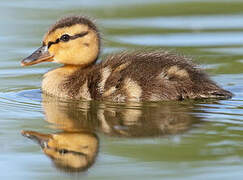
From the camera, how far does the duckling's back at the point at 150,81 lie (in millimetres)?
5469

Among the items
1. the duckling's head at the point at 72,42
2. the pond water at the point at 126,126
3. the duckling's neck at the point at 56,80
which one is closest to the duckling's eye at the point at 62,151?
the pond water at the point at 126,126

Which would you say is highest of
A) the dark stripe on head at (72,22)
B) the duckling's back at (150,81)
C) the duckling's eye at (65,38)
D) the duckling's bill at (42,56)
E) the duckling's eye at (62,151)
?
the dark stripe on head at (72,22)

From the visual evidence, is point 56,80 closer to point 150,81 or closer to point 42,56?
point 42,56

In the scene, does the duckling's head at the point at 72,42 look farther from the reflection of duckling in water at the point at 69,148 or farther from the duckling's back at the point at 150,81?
the reflection of duckling in water at the point at 69,148

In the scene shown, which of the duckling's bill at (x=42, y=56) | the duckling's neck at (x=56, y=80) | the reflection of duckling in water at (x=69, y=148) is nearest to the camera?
the reflection of duckling in water at (x=69, y=148)

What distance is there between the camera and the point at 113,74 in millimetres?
5531

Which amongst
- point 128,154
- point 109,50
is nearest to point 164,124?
point 128,154

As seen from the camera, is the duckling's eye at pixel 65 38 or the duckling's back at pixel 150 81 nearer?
the duckling's back at pixel 150 81

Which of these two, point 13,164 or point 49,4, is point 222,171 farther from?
point 49,4

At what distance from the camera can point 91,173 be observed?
3865 mm

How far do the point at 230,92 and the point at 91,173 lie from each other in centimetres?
227

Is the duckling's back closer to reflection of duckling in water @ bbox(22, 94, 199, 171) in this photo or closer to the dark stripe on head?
reflection of duckling in water @ bbox(22, 94, 199, 171)

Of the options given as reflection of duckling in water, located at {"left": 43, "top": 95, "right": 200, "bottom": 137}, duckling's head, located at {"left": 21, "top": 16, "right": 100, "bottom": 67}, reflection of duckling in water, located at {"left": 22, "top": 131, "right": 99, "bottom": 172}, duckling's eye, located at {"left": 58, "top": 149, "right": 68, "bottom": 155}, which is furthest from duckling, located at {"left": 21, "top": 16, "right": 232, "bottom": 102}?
duckling's eye, located at {"left": 58, "top": 149, "right": 68, "bottom": 155}

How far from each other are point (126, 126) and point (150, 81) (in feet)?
2.61
